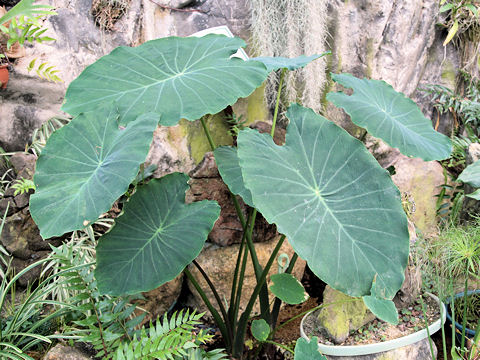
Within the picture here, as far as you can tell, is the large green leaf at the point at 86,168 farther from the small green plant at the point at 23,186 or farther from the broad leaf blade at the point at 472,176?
the broad leaf blade at the point at 472,176

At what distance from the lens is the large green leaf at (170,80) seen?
1310 millimetres

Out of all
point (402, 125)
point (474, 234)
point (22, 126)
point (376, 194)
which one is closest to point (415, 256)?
point (474, 234)

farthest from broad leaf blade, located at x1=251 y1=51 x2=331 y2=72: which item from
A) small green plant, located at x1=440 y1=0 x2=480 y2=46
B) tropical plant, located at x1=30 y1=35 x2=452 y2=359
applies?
small green plant, located at x1=440 y1=0 x2=480 y2=46

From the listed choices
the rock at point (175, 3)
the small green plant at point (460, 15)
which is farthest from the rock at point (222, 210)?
the small green plant at point (460, 15)

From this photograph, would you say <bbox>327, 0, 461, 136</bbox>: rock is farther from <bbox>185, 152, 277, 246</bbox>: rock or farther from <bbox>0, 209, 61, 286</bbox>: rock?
→ <bbox>0, 209, 61, 286</bbox>: rock

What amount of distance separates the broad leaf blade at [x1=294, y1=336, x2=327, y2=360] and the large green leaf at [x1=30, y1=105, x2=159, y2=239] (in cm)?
81

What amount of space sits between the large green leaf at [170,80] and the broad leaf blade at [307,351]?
0.86 metres

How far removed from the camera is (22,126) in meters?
2.50

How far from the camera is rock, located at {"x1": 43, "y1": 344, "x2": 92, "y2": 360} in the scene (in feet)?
4.65

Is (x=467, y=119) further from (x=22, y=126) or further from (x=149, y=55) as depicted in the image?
(x=22, y=126)

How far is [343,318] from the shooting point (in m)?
1.83

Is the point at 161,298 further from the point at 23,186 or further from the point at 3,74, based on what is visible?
the point at 3,74

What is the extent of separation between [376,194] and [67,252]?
124cm

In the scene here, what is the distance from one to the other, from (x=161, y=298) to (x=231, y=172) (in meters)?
1.00
